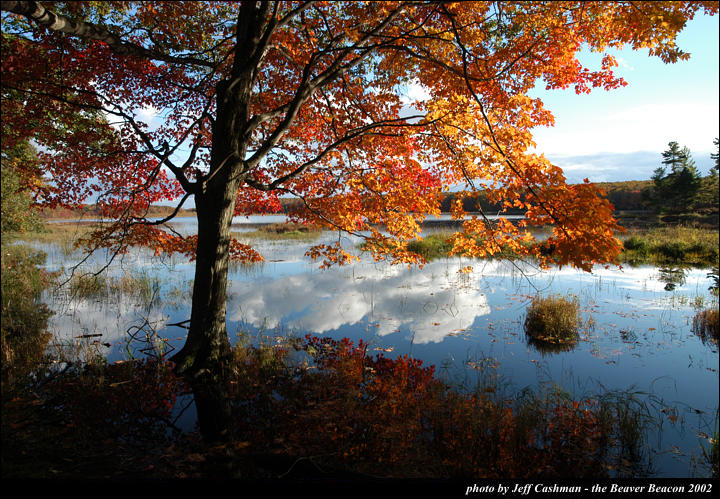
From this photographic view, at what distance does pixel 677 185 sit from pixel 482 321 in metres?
45.2

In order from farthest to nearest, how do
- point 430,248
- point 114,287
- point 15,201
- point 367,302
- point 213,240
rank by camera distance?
point 430,248 → point 15,201 → point 114,287 → point 367,302 → point 213,240

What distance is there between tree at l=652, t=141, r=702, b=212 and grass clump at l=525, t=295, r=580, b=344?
43.3 meters

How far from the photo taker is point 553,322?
9.09 metres

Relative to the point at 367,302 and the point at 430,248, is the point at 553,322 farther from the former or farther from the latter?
the point at 430,248

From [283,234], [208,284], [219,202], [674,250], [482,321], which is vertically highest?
[219,202]

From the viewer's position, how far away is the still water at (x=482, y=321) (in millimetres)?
6324

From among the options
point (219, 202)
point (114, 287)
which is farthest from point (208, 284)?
point (114, 287)

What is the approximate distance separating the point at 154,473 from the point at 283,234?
102 ft

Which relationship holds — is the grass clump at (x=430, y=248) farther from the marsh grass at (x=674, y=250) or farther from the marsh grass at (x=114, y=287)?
the marsh grass at (x=114, y=287)

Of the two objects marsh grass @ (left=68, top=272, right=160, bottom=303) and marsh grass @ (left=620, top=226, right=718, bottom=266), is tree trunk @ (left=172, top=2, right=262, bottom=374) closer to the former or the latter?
marsh grass @ (left=68, top=272, right=160, bottom=303)

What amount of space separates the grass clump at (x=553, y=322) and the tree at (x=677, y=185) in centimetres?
4329

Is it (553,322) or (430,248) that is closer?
(553,322)

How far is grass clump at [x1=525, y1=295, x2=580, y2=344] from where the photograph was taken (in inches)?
342

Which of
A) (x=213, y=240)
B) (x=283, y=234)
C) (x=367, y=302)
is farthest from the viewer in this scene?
(x=283, y=234)
